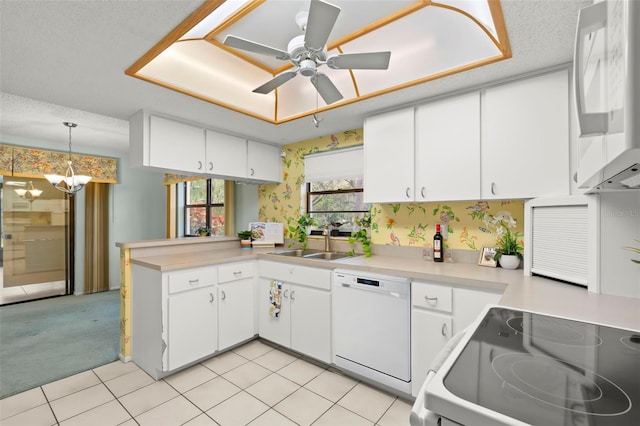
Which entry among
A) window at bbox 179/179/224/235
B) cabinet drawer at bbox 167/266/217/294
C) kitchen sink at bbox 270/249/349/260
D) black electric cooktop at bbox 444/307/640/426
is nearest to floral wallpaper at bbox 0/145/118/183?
window at bbox 179/179/224/235

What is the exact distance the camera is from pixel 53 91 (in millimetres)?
2229

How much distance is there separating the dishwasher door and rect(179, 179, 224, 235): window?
309 cm

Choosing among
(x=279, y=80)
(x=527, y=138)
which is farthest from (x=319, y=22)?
(x=527, y=138)

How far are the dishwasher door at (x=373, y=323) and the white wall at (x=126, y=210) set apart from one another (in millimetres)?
4155

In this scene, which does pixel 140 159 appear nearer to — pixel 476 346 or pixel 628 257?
pixel 476 346

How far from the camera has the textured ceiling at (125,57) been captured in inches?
54.5

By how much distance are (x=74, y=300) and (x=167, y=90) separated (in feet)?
13.5

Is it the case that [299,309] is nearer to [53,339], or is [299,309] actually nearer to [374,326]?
[374,326]

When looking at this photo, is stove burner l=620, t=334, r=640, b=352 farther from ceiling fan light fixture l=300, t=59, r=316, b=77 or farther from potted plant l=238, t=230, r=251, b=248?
potted plant l=238, t=230, r=251, b=248

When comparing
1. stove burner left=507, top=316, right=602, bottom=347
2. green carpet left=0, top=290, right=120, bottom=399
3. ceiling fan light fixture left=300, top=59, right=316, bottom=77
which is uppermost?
ceiling fan light fixture left=300, top=59, right=316, bottom=77

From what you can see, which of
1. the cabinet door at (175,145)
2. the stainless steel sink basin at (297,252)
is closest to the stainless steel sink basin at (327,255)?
the stainless steel sink basin at (297,252)

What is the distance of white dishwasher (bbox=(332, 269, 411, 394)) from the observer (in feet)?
6.79

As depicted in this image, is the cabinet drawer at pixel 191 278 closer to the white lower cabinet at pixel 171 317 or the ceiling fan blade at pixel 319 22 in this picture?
the white lower cabinet at pixel 171 317

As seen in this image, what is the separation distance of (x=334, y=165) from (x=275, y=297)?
1.54m
